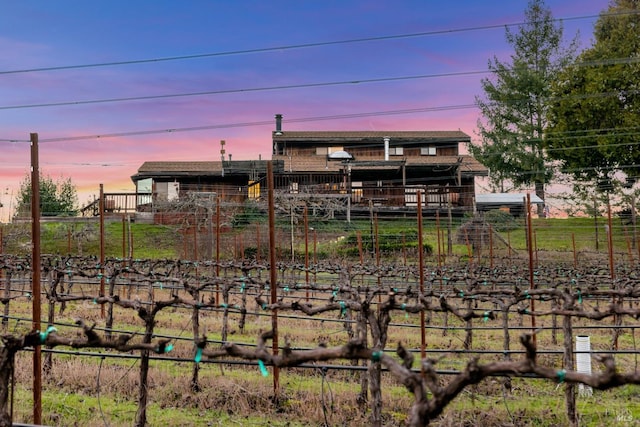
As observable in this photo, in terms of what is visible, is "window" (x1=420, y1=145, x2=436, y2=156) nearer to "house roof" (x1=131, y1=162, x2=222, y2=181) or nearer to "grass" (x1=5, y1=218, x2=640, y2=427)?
"house roof" (x1=131, y1=162, x2=222, y2=181)

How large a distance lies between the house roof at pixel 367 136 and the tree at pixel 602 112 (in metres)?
8.81

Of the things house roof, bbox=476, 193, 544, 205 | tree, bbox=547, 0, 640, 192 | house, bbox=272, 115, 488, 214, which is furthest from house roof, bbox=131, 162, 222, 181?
tree, bbox=547, 0, 640, 192

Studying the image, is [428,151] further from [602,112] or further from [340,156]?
[602,112]

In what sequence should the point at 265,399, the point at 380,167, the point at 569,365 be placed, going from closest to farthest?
the point at 569,365 → the point at 265,399 → the point at 380,167

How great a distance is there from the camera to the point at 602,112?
113 ft

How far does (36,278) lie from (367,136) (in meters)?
40.4

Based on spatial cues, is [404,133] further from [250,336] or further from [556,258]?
[250,336]

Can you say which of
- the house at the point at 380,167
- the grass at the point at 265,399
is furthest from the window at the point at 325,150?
the grass at the point at 265,399

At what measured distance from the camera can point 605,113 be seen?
34.3 m

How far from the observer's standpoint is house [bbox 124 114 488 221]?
37781 mm

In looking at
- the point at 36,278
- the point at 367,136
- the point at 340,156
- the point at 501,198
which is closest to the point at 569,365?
the point at 36,278

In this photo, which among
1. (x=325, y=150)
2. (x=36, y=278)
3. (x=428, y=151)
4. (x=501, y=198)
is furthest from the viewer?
(x=428, y=151)

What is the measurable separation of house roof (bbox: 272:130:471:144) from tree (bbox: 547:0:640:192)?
8.81m

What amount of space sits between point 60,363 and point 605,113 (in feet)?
108
